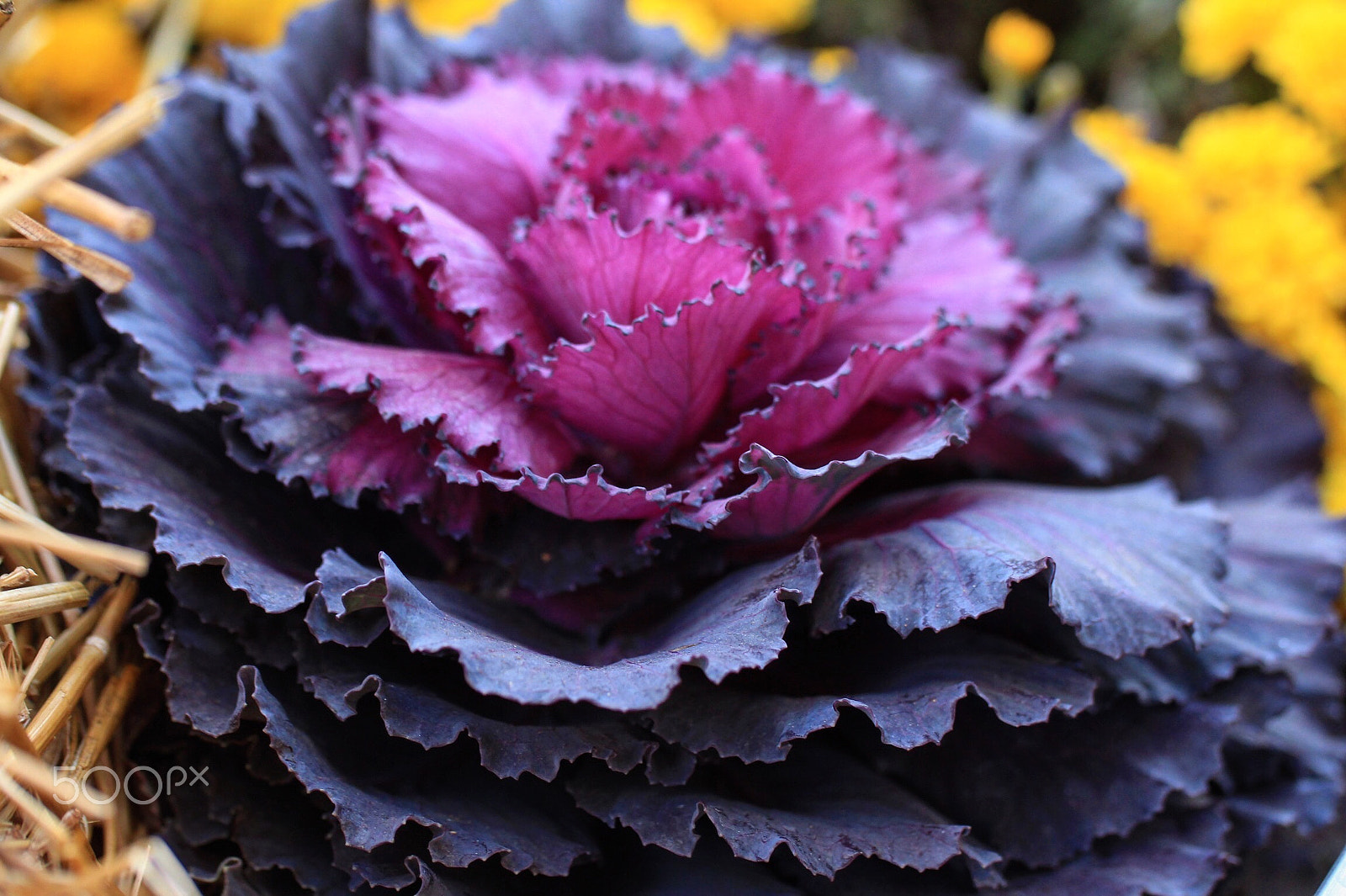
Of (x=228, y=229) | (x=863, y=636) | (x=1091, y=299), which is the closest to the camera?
(x=863, y=636)

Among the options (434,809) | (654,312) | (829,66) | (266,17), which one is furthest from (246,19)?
(434,809)

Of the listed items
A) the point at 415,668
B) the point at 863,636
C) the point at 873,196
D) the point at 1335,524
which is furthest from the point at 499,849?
the point at 1335,524

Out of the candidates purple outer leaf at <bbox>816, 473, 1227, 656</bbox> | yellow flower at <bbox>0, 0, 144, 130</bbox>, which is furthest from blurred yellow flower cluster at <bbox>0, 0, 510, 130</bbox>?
purple outer leaf at <bbox>816, 473, 1227, 656</bbox>

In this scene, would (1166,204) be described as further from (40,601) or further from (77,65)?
(77,65)

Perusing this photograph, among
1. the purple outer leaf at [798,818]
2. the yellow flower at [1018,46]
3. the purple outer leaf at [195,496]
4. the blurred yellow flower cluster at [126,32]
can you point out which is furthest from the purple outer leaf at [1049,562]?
the yellow flower at [1018,46]

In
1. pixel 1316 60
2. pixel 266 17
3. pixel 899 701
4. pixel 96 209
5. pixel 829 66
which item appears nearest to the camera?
pixel 96 209

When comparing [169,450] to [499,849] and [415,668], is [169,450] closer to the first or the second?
[415,668]

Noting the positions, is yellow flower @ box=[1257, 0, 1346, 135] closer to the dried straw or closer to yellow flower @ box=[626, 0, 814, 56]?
yellow flower @ box=[626, 0, 814, 56]
